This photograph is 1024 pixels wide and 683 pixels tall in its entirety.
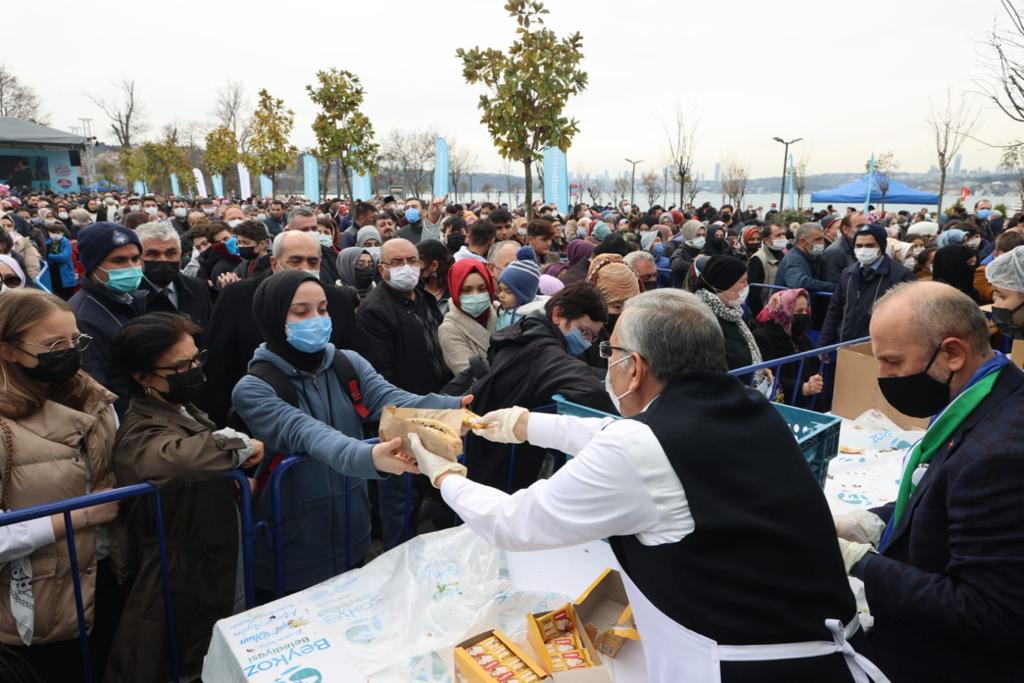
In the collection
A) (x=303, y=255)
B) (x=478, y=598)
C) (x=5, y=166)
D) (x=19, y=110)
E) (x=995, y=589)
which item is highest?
(x=19, y=110)

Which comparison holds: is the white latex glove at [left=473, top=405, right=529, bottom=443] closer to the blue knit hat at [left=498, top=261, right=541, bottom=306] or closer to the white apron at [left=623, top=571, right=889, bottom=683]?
the white apron at [left=623, top=571, right=889, bottom=683]

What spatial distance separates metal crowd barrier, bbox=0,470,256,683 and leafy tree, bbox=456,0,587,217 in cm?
892

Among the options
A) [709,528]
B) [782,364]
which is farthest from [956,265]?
[709,528]

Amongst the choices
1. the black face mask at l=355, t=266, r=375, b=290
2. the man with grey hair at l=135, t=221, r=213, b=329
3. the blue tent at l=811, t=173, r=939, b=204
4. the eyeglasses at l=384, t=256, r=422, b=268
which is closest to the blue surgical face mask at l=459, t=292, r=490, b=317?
the eyeglasses at l=384, t=256, r=422, b=268

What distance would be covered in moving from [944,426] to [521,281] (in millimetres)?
3043

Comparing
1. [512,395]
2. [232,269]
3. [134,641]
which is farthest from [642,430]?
[232,269]

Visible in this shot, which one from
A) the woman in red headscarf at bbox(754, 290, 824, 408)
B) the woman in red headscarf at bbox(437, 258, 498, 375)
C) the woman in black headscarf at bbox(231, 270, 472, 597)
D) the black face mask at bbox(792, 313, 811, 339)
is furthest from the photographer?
the black face mask at bbox(792, 313, 811, 339)

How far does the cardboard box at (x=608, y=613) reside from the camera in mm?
2094

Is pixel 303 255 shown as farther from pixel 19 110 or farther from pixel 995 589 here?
pixel 19 110

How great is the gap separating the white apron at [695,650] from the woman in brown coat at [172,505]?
1696 mm

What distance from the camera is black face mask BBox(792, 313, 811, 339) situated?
5852 mm

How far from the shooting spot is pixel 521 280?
4715 mm

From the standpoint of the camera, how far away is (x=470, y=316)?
15.2ft

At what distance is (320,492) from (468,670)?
1.28m
